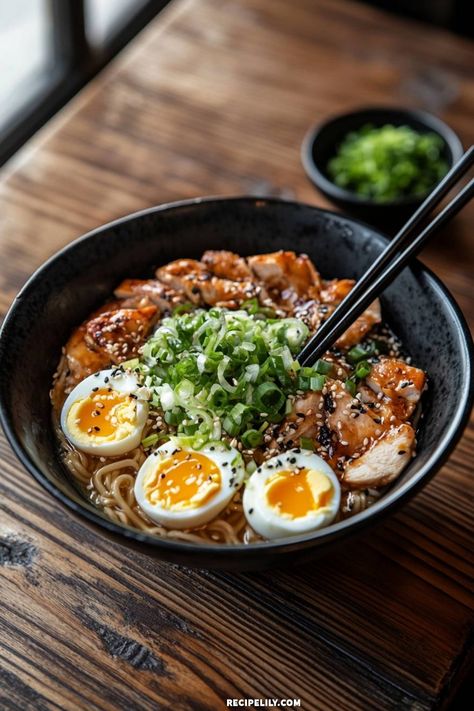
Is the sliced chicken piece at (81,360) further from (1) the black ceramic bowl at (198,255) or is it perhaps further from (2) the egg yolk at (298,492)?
(2) the egg yolk at (298,492)

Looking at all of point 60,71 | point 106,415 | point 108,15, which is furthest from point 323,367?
point 108,15

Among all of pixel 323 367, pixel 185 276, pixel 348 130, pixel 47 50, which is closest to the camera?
pixel 323 367

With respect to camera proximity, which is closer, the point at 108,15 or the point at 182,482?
the point at 182,482

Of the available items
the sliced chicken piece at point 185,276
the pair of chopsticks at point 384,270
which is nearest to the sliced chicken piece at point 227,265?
the sliced chicken piece at point 185,276

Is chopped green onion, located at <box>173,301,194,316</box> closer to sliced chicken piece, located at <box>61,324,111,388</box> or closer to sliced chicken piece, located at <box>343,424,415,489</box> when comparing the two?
sliced chicken piece, located at <box>61,324,111,388</box>

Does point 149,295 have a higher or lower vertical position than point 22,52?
higher

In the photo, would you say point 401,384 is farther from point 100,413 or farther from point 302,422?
point 100,413

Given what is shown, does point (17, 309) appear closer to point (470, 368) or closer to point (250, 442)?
point (250, 442)
